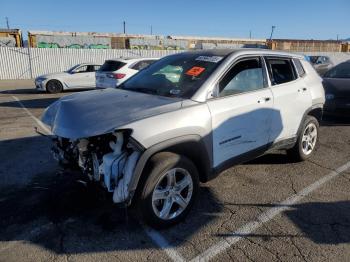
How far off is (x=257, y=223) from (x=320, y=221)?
0.69 metres

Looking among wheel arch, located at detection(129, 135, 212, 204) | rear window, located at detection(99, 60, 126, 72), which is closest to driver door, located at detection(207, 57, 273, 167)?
wheel arch, located at detection(129, 135, 212, 204)

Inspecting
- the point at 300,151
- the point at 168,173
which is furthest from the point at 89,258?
the point at 300,151

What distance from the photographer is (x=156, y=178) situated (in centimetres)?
320

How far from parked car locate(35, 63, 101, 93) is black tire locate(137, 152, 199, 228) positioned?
1275 centimetres

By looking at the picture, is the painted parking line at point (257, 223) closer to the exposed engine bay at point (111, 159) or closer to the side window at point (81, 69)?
the exposed engine bay at point (111, 159)

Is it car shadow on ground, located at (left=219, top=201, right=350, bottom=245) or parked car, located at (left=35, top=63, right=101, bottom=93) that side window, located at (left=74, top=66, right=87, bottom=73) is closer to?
parked car, located at (left=35, top=63, right=101, bottom=93)

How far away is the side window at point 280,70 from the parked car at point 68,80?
11707 millimetres

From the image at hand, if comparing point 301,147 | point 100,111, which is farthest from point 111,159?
point 301,147

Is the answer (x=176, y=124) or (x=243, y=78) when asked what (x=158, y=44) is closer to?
(x=243, y=78)

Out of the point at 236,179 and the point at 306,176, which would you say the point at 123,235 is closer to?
the point at 236,179

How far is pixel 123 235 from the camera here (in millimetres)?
3375

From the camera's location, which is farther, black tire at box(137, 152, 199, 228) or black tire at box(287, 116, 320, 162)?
black tire at box(287, 116, 320, 162)

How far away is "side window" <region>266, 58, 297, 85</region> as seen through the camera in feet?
15.2

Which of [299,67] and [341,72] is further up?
[299,67]
